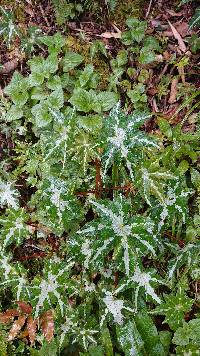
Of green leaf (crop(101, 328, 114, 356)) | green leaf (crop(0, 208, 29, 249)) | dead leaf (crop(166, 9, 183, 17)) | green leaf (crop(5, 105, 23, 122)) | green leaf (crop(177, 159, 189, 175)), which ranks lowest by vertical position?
green leaf (crop(101, 328, 114, 356))

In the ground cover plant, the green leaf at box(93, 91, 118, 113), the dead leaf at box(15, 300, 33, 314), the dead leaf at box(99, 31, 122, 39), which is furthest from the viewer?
the dead leaf at box(99, 31, 122, 39)

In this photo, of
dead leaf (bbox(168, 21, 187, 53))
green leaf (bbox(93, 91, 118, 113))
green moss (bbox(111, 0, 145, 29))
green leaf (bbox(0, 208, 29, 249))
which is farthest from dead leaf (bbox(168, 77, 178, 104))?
green leaf (bbox(0, 208, 29, 249))

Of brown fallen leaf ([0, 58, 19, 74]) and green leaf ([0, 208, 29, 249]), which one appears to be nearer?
green leaf ([0, 208, 29, 249])

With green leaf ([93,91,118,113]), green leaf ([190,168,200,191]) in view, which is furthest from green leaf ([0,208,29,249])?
green leaf ([190,168,200,191])

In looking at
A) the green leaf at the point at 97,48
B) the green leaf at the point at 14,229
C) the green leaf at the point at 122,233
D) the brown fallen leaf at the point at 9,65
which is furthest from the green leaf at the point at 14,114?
the green leaf at the point at 122,233

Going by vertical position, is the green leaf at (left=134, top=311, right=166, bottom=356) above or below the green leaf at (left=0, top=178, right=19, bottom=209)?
below

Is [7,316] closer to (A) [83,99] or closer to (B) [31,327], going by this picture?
(B) [31,327]

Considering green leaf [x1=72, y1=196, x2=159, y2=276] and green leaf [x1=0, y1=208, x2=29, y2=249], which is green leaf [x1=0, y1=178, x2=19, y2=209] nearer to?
green leaf [x1=0, y1=208, x2=29, y2=249]

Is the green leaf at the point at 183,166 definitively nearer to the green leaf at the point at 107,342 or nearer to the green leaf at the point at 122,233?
the green leaf at the point at 122,233

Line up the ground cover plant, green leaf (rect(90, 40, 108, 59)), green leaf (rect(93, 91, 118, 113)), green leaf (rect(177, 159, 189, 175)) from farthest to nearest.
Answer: green leaf (rect(90, 40, 108, 59)), green leaf (rect(93, 91, 118, 113)), green leaf (rect(177, 159, 189, 175)), the ground cover plant

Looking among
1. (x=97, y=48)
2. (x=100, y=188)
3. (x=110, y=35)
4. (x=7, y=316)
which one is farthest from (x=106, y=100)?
(x=7, y=316)
